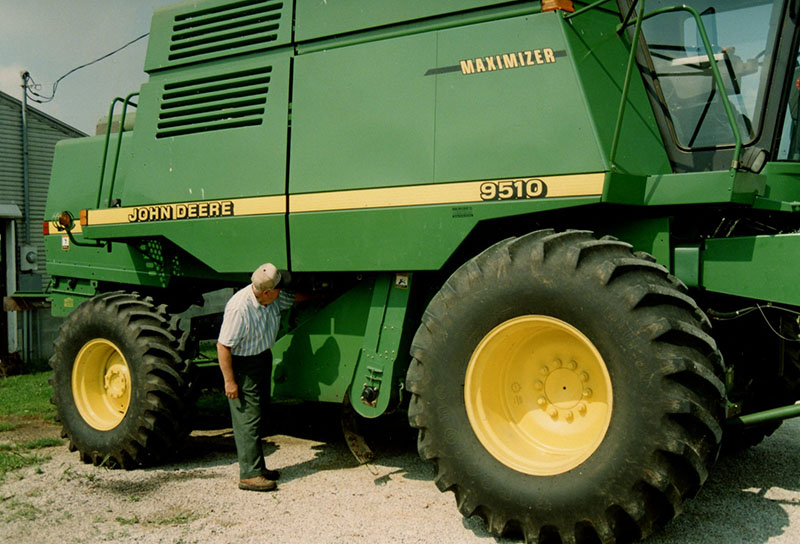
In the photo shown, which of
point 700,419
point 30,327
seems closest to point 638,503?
point 700,419

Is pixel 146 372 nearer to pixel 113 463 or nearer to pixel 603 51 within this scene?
pixel 113 463

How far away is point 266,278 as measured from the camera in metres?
5.31

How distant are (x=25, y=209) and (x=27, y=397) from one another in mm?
7317

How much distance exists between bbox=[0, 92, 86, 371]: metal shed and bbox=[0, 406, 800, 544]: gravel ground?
8.33 m

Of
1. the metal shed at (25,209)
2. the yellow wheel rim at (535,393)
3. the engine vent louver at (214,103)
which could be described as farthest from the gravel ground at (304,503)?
the metal shed at (25,209)

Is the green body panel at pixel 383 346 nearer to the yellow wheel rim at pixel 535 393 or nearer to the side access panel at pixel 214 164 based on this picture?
the side access panel at pixel 214 164

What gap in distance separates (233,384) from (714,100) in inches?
145

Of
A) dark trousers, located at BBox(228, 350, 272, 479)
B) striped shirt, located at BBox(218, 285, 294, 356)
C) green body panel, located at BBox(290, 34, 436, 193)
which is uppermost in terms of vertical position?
green body panel, located at BBox(290, 34, 436, 193)

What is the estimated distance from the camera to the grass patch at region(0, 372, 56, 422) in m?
8.37

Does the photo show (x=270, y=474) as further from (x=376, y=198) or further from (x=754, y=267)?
(x=754, y=267)

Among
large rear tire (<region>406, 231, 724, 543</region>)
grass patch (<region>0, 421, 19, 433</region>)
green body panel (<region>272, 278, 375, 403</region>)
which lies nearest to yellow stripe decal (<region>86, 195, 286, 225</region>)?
green body panel (<region>272, 278, 375, 403</region>)

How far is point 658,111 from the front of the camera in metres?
4.90

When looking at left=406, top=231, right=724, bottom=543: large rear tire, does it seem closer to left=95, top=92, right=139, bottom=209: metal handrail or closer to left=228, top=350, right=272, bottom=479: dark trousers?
left=228, top=350, right=272, bottom=479: dark trousers

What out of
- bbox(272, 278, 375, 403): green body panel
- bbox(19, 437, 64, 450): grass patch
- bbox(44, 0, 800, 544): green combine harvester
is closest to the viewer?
bbox(44, 0, 800, 544): green combine harvester
